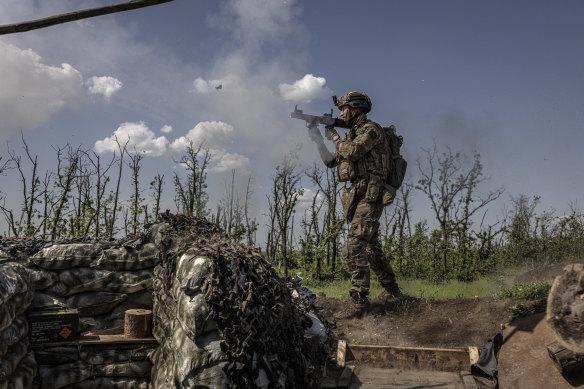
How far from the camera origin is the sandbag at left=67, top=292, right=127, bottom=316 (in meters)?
4.06

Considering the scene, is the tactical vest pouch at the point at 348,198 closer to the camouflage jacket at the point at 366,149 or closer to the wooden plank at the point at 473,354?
the camouflage jacket at the point at 366,149

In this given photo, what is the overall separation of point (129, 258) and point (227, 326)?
1.99 m

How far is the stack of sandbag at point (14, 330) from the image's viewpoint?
2.97m

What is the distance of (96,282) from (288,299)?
2.05 metres

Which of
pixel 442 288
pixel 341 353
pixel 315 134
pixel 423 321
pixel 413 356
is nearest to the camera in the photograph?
pixel 413 356

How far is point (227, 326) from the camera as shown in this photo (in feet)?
8.80

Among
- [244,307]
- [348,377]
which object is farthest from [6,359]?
[348,377]

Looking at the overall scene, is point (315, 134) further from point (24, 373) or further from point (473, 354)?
point (24, 373)

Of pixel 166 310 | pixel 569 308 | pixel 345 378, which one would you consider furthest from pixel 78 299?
pixel 569 308

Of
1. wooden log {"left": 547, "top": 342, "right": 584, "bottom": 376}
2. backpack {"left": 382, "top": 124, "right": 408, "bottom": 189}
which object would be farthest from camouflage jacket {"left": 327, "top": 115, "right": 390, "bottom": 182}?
wooden log {"left": 547, "top": 342, "right": 584, "bottom": 376}

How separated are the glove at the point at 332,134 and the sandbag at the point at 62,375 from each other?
419cm

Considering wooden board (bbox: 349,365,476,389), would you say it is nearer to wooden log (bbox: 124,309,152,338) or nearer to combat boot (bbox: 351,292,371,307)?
combat boot (bbox: 351,292,371,307)

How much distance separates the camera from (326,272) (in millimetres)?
10852

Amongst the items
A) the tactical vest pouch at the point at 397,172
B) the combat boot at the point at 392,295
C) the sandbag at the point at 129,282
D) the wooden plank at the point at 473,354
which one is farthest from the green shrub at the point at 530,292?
the sandbag at the point at 129,282
